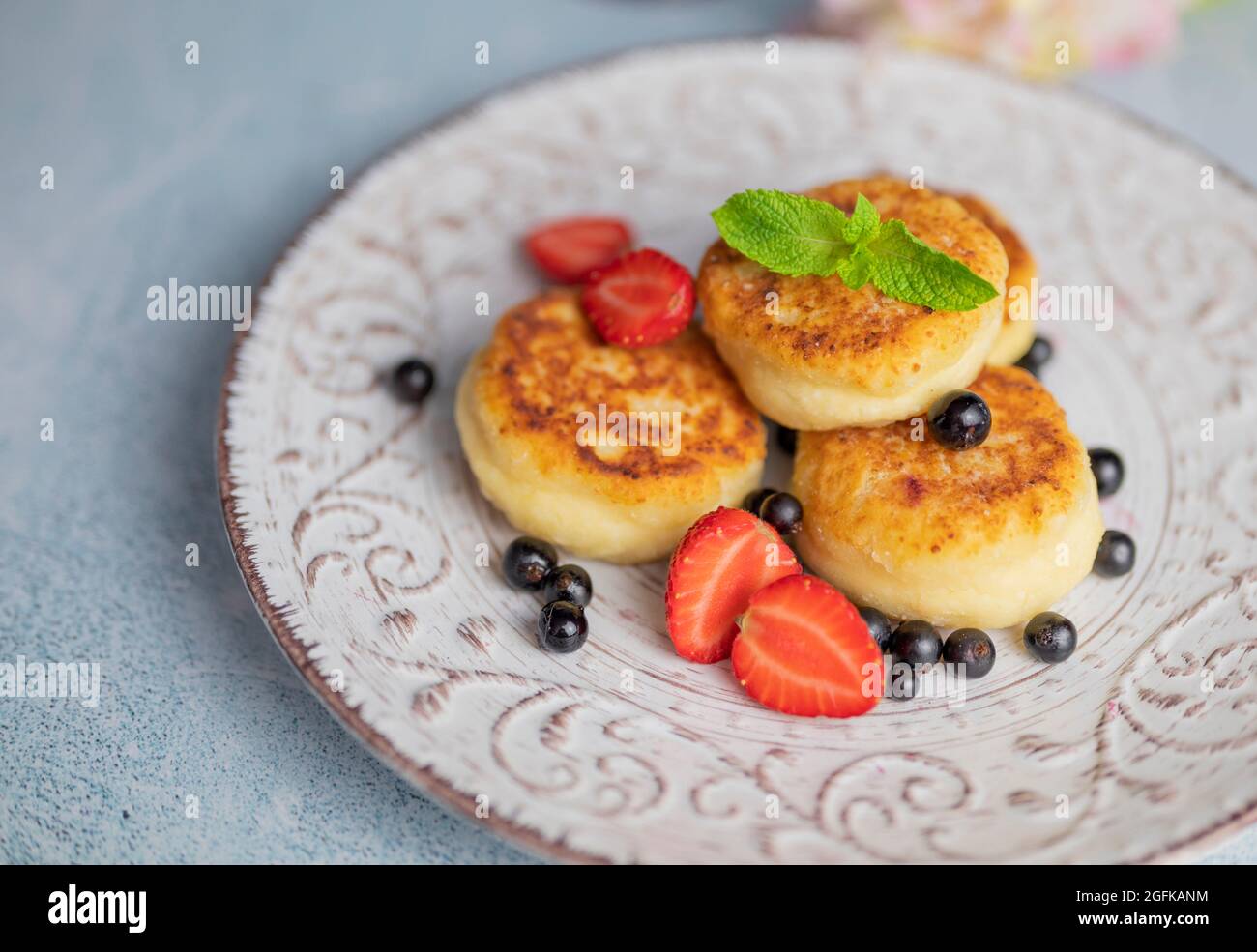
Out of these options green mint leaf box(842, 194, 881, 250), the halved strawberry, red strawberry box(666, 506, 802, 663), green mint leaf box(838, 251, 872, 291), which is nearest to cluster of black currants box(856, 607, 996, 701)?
red strawberry box(666, 506, 802, 663)

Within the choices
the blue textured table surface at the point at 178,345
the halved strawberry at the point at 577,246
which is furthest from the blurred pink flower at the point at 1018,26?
the halved strawberry at the point at 577,246

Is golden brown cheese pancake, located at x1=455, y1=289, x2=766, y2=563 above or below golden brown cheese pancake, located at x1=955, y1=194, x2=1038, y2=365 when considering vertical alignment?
below

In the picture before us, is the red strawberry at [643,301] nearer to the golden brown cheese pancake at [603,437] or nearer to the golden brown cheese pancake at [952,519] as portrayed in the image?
the golden brown cheese pancake at [603,437]

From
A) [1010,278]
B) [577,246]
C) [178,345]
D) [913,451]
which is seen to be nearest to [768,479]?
[913,451]

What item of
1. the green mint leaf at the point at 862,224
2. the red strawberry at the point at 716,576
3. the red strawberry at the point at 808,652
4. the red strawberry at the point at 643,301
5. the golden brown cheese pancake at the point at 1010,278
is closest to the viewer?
the red strawberry at the point at 808,652

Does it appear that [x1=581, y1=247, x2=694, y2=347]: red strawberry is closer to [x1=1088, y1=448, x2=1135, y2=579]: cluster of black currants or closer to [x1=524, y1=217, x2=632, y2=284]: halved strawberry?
[x1=524, y1=217, x2=632, y2=284]: halved strawberry

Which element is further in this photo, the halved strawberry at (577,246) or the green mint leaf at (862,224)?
the halved strawberry at (577,246)

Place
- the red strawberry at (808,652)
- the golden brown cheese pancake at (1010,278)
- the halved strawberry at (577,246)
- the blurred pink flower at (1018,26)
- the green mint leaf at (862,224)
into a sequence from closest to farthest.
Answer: the red strawberry at (808,652) → the green mint leaf at (862,224) → the golden brown cheese pancake at (1010,278) → the halved strawberry at (577,246) → the blurred pink flower at (1018,26)
